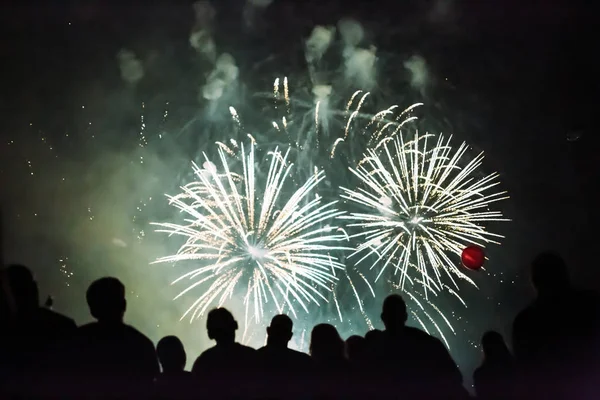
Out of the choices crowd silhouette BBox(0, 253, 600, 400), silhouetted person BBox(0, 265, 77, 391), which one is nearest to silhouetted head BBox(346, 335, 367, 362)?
crowd silhouette BBox(0, 253, 600, 400)

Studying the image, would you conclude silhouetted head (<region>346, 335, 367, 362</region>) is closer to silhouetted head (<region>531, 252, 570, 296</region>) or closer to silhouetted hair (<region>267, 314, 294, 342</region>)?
silhouetted hair (<region>267, 314, 294, 342</region>)

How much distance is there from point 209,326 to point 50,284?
747 cm

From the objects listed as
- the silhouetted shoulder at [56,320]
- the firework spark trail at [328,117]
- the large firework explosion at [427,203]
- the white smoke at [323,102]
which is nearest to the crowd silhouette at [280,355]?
the silhouetted shoulder at [56,320]

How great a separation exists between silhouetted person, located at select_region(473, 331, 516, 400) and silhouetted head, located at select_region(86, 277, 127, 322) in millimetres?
1779

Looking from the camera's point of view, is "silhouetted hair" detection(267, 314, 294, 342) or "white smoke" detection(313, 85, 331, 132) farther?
"white smoke" detection(313, 85, 331, 132)

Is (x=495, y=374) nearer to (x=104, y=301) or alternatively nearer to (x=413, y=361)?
(x=413, y=361)

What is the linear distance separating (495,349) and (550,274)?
457 millimetres

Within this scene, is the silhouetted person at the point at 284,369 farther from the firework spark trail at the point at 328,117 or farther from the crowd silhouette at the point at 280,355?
the firework spark trail at the point at 328,117

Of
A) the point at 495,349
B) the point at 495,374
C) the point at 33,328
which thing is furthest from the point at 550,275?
the point at 33,328

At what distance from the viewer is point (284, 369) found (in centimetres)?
235

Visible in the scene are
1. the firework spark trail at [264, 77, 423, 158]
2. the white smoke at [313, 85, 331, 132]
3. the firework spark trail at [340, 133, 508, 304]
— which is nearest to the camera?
the firework spark trail at [340, 133, 508, 304]

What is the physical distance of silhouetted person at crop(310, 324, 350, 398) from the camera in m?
2.36

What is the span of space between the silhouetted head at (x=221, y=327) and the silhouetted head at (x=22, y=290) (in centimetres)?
85

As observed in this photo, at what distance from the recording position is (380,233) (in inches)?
285
